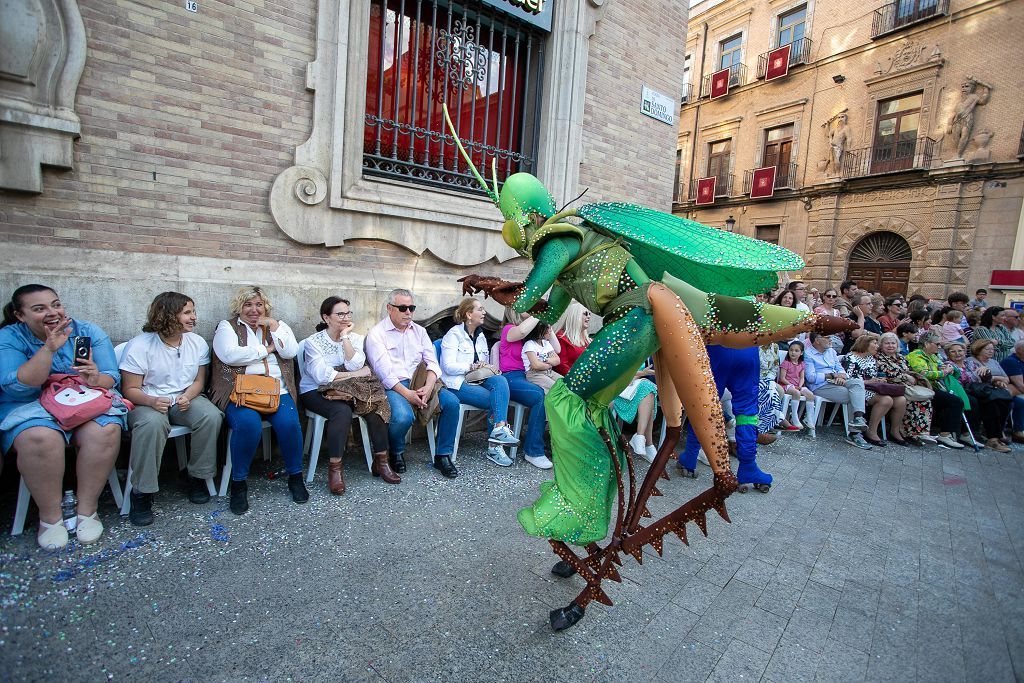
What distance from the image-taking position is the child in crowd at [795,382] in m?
5.89

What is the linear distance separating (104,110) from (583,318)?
4.33 m

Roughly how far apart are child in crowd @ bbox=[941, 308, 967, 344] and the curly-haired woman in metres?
8.93

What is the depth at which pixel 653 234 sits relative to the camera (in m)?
2.11

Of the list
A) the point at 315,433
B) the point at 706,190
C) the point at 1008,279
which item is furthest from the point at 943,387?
the point at 706,190

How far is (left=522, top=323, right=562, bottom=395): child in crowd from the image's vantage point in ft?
15.9

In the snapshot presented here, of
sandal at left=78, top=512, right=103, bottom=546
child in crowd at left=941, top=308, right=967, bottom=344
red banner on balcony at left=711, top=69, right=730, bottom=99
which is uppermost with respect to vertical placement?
red banner on balcony at left=711, top=69, right=730, bottom=99

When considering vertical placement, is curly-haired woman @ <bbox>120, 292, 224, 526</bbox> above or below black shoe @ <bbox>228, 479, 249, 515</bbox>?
above

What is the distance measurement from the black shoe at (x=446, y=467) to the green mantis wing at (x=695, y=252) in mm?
2499

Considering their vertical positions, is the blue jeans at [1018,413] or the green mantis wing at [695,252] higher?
the green mantis wing at [695,252]

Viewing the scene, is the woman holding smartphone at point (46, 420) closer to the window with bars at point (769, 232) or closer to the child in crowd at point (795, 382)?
the child in crowd at point (795, 382)

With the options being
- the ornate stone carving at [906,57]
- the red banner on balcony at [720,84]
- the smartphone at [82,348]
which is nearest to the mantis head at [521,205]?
the smartphone at [82,348]

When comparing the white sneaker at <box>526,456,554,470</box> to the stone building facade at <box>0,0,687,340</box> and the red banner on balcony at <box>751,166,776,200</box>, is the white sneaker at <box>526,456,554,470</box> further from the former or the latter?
the red banner on balcony at <box>751,166,776,200</box>

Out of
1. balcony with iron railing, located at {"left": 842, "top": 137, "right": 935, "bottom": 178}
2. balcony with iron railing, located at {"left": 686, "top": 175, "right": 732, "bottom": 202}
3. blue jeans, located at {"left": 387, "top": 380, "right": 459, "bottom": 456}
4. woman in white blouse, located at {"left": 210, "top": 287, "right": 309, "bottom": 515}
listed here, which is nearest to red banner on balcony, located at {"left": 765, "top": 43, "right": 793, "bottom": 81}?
balcony with iron railing, located at {"left": 686, "top": 175, "right": 732, "bottom": 202}

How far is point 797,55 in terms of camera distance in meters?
17.5
